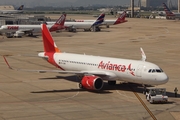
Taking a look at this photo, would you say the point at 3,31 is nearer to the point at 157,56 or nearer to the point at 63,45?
the point at 63,45

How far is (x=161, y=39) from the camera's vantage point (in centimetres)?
12644

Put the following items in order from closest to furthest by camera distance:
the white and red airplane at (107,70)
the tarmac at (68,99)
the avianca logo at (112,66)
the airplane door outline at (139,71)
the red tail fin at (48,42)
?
the tarmac at (68,99) → the white and red airplane at (107,70) → the airplane door outline at (139,71) → the avianca logo at (112,66) → the red tail fin at (48,42)

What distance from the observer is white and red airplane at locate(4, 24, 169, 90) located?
47.4m

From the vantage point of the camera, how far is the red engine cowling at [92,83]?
4953cm

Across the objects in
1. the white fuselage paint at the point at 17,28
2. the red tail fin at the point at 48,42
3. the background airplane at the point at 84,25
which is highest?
the red tail fin at the point at 48,42

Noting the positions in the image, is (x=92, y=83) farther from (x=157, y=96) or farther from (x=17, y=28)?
(x=17, y=28)

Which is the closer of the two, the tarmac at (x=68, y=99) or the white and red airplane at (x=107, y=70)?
the tarmac at (x=68, y=99)

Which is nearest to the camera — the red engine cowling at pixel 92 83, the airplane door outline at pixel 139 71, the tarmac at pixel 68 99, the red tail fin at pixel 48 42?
the tarmac at pixel 68 99

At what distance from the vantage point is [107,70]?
51.5 m

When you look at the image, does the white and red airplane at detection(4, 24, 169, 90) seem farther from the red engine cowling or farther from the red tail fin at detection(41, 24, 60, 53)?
the red tail fin at detection(41, 24, 60, 53)

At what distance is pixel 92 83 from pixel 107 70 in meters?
3.12

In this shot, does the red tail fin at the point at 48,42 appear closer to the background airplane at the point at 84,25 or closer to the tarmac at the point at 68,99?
the tarmac at the point at 68,99

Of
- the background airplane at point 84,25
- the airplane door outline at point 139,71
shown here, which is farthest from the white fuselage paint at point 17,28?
the airplane door outline at point 139,71

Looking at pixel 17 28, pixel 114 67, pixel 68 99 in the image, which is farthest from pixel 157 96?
pixel 17 28
